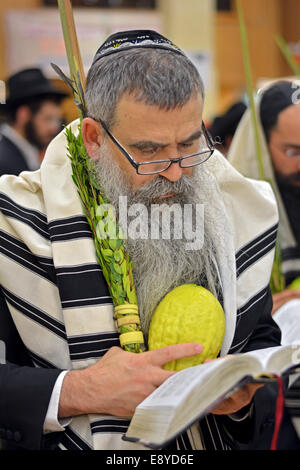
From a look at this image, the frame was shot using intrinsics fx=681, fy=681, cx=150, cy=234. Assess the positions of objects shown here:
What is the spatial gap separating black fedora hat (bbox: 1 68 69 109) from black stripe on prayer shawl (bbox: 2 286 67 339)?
4.06 meters

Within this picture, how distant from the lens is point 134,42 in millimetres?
2223

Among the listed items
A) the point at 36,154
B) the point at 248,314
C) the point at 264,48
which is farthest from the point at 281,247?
the point at 264,48

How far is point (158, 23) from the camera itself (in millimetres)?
11625

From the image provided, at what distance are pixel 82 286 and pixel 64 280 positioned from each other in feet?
0.19

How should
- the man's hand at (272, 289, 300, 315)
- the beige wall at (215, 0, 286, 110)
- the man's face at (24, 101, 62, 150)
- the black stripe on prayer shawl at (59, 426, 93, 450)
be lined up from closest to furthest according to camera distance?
the black stripe on prayer shawl at (59, 426, 93, 450), the man's hand at (272, 289, 300, 315), the man's face at (24, 101, 62, 150), the beige wall at (215, 0, 286, 110)

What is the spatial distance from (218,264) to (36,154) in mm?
3743

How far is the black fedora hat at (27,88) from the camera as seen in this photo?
19.6 feet

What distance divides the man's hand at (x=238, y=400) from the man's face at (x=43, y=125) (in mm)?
4110

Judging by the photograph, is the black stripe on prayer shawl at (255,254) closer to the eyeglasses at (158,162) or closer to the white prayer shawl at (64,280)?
the white prayer shawl at (64,280)

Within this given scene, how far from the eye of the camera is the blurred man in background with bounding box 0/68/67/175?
5918 millimetres

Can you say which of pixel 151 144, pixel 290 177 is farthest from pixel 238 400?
pixel 290 177

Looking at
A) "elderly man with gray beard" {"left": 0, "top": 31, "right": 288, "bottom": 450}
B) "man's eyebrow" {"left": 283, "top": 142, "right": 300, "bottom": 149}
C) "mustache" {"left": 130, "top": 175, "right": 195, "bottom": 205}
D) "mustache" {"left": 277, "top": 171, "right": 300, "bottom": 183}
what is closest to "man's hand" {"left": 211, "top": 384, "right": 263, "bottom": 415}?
"elderly man with gray beard" {"left": 0, "top": 31, "right": 288, "bottom": 450}

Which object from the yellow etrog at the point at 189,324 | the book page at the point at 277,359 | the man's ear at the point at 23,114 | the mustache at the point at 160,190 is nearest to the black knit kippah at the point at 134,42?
the mustache at the point at 160,190

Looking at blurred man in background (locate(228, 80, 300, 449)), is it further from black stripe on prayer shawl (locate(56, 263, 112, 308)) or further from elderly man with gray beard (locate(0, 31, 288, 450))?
black stripe on prayer shawl (locate(56, 263, 112, 308))
